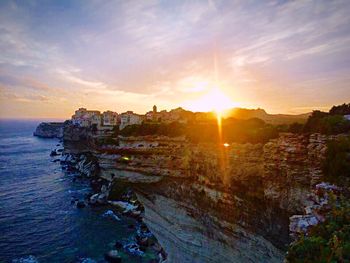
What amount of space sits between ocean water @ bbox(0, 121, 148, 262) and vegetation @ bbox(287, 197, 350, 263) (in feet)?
65.6

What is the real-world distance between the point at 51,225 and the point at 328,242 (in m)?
29.5

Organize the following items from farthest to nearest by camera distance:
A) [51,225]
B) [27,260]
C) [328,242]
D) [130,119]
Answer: [130,119] < [51,225] < [27,260] < [328,242]

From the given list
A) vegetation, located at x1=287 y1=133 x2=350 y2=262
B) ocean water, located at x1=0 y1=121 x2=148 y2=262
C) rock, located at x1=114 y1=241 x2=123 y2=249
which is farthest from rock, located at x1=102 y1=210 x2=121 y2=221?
vegetation, located at x1=287 y1=133 x2=350 y2=262

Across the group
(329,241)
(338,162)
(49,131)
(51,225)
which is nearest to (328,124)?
(338,162)

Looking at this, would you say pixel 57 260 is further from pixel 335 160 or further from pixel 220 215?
pixel 335 160

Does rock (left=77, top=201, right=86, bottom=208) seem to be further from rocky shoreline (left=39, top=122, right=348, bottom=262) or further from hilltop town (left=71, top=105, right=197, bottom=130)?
hilltop town (left=71, top=105, right=197, bottom=130)

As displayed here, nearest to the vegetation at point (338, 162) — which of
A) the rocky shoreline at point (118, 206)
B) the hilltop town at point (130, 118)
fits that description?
the rocky shoreline at point (118, 206)

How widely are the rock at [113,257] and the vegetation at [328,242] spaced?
19.9 m

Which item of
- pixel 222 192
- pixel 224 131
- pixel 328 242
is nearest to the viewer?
pixel 328 242

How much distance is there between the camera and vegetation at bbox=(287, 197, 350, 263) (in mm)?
5195

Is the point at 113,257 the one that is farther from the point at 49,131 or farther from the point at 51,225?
the point at 49,131

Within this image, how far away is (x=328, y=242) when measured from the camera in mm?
5621

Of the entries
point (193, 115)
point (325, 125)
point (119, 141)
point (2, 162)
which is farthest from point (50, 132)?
point (325, 125)

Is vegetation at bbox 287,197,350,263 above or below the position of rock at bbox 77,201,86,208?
above
